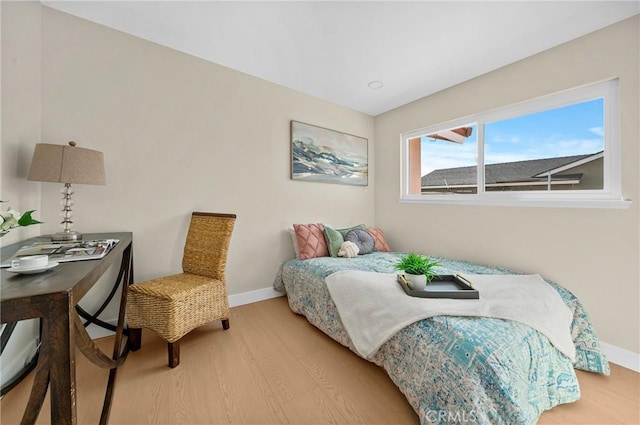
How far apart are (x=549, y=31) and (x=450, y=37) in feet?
2.29

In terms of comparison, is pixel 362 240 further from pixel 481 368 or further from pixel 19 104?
pixel 19 104

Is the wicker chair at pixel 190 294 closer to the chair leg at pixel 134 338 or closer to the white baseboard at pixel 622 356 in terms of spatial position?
the chair leg at pixel 134 338

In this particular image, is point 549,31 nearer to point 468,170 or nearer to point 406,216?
point 468,170

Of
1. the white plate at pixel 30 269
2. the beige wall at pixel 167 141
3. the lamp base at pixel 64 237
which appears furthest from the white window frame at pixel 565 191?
the lamp base at pixel 64 237

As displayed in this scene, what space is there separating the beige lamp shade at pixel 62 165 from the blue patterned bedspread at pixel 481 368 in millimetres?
2133

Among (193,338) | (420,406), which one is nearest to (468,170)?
(420,406)

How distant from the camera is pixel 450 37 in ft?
6.29

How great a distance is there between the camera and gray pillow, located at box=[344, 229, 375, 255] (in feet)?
9.41

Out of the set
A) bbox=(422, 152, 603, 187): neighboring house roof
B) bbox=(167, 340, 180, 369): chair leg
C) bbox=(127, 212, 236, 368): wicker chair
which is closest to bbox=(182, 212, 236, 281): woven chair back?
bbox=(127, 212, 236, 368): wicker chair

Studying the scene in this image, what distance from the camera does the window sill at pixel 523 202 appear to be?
174cm

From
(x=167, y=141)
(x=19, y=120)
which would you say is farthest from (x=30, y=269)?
(x=167, y=141)

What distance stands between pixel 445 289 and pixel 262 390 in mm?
1278

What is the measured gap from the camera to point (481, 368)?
3.43ft

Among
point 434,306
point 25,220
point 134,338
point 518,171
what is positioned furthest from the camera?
point 518,171
